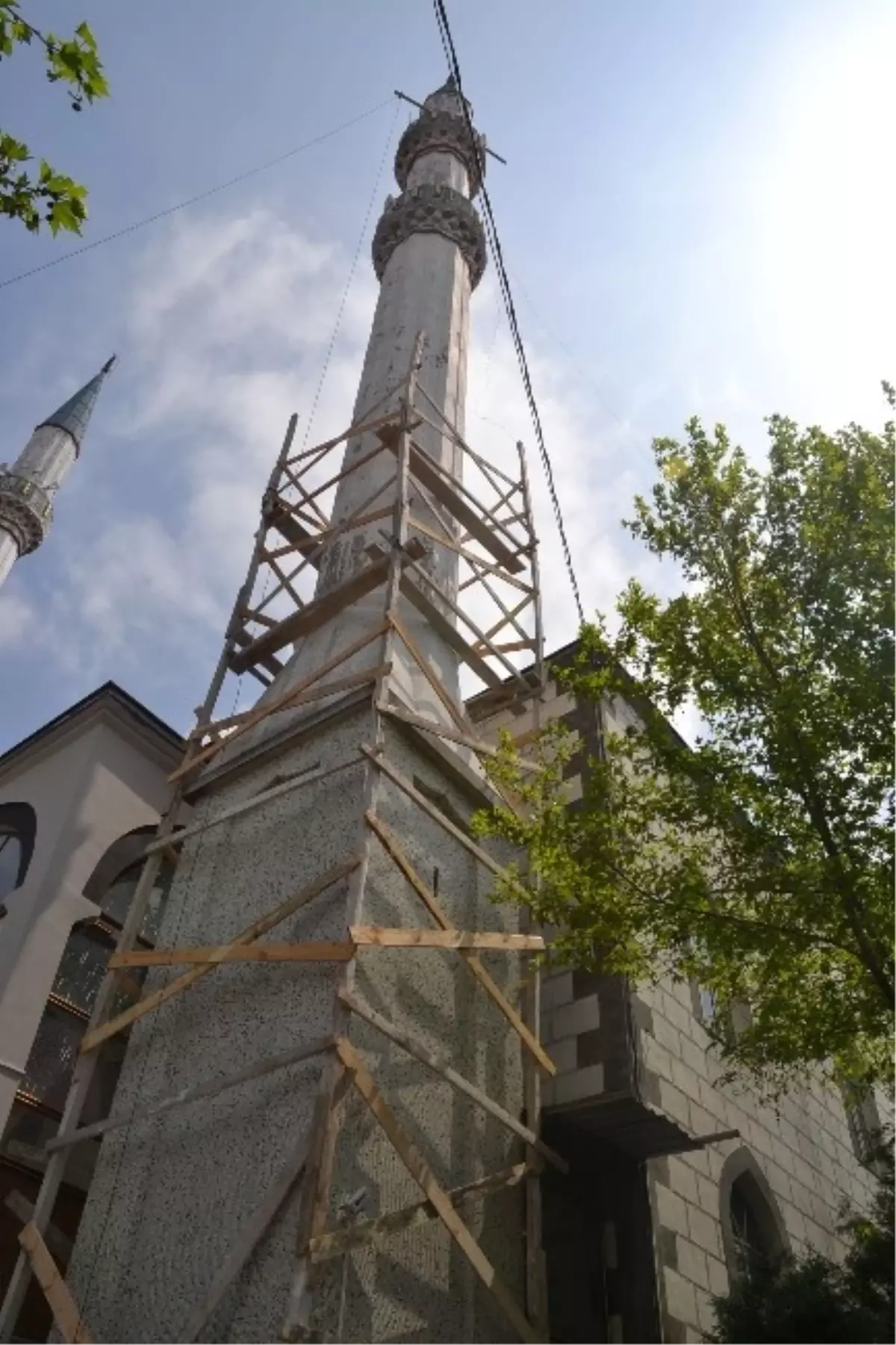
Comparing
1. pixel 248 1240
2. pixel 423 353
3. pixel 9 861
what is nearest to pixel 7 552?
pixel 423 353

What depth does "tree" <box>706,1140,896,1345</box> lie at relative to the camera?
7680 mm

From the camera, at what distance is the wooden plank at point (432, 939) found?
8422mm

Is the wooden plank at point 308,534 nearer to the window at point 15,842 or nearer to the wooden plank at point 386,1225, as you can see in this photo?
the window at point 15,842

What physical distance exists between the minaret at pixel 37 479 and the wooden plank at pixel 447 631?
82.4ft

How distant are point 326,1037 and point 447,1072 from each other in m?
1.43

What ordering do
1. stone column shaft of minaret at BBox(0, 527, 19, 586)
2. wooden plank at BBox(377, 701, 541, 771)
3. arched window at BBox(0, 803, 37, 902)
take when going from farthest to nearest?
stone column shaft of minaret at BBox(0, 527, 19, 586)
arched window at BBox(0, 803, 37, 902)
wooden plank at BBox(377, 701, 541, 771)

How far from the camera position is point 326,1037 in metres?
7.81

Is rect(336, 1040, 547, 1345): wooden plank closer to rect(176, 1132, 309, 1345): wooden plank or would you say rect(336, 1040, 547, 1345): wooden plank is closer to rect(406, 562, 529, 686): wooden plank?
rect(176, 1132, 309, 1345): wooden plank

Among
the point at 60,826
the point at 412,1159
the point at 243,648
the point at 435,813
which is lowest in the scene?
the point at 412,1159

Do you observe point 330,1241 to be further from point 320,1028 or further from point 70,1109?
point 70,1109

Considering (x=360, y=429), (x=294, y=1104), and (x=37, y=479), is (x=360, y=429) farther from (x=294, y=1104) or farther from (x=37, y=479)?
(x=37, y=479)

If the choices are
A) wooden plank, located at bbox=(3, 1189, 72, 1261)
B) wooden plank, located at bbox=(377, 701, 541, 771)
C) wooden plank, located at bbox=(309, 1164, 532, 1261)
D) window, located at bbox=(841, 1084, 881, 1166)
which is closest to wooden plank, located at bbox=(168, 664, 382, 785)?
wooden plank, located at bbox=(377, 701, 541, 771)

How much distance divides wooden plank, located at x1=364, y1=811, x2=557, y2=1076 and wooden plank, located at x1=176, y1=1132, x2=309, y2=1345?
2.63 m

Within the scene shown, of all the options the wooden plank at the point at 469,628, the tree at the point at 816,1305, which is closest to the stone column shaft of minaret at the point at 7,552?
the wooden plank at the point at 469,628
